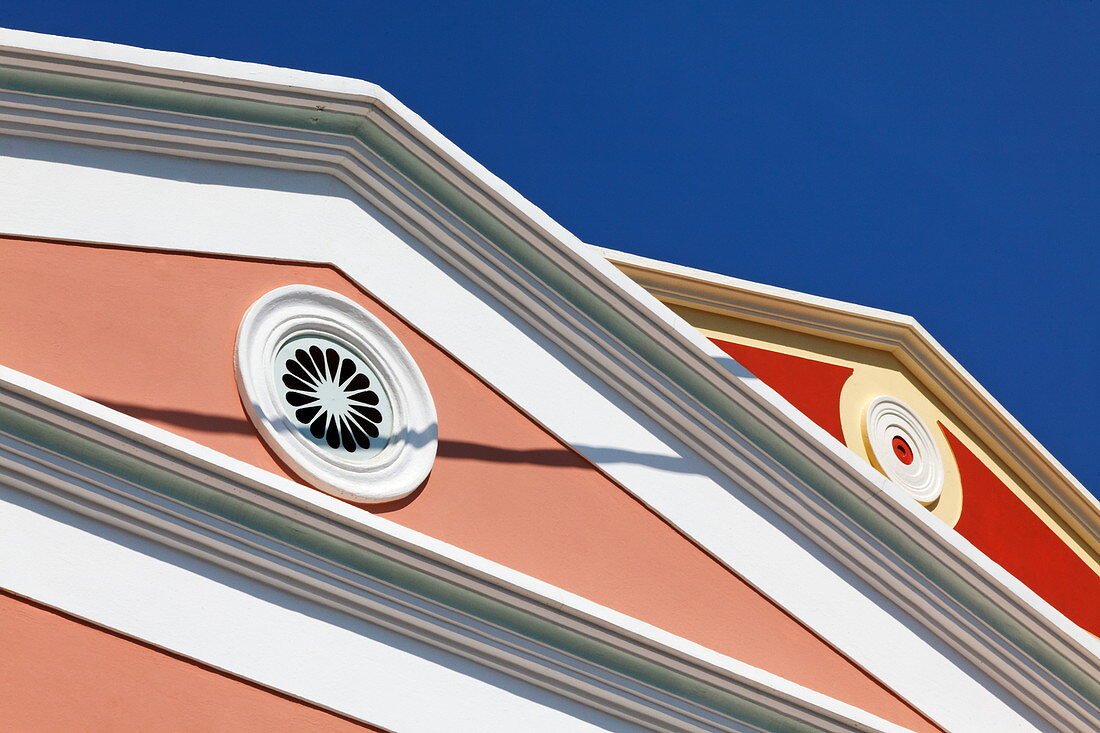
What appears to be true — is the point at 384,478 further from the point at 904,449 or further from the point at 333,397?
the point at 904,449

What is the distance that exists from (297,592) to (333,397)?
1024mm

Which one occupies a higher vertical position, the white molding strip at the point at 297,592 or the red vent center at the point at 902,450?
the red vent center at the point at 902,450

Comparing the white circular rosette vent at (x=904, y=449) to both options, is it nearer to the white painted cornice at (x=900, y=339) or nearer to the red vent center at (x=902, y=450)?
the red vent center at (x=902, y=450)

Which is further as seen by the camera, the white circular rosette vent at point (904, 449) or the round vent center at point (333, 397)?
the white circular rosette vent at point (904, 449)

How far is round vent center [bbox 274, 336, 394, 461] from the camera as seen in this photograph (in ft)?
20.0

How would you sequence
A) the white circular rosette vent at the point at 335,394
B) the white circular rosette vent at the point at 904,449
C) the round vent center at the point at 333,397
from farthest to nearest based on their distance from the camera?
the white circular rosette vent at the point at 904,449 → the round vent center at the point at 333,397 → the white circular rosette vent at the point at 335,394

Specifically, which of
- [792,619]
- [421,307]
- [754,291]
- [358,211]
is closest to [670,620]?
[792,619]

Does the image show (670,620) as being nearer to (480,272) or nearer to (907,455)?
(480,272)

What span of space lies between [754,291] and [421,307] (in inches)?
170

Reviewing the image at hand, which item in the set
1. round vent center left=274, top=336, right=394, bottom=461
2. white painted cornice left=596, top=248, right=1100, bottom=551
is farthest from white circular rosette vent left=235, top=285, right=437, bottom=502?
white painted cornice left=596, top=248, right=1100, bottom=551

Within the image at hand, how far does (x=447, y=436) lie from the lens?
256 inches

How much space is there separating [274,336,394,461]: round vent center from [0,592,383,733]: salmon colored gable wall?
48.6 inches

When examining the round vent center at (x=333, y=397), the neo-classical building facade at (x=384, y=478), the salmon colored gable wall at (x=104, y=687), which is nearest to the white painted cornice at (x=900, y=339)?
the neo-classical building facade at (x=384, y=478)

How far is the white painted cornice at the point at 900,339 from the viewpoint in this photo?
10469mm
